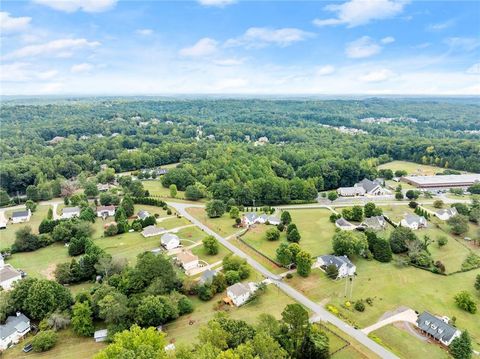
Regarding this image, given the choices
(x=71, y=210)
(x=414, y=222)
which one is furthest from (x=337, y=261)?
(x=71, y=210)

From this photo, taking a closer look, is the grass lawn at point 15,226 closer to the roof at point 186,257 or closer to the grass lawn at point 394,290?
the roof at point 186,257

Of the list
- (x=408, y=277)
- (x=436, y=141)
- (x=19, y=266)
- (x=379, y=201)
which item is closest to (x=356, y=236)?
(x=408, y=277)

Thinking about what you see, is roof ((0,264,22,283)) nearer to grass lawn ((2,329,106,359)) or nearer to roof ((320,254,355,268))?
grass lawn ((2,329,106,359))

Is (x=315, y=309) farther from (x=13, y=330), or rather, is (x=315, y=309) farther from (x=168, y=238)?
(x=13, y=330)

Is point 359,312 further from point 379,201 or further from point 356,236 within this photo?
point 379,201

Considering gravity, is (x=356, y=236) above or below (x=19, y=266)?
above

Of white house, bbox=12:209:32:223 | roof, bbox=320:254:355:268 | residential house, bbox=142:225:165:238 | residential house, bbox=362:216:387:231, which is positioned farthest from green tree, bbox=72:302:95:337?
residential house, bbox=362:216:387:231

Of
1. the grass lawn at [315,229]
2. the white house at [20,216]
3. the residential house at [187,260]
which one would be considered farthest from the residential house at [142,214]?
the grass lawn at [315,229]
